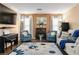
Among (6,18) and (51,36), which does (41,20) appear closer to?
(51,36)

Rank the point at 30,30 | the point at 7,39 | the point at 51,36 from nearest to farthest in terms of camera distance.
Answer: the point at 7,39 < the point at 30,30 < the point at 51,36

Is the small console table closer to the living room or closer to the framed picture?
the living room

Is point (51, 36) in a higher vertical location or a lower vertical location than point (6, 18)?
lower

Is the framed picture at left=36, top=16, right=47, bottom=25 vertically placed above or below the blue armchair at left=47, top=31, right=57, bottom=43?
above

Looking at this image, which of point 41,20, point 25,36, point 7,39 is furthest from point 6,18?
point 41,20

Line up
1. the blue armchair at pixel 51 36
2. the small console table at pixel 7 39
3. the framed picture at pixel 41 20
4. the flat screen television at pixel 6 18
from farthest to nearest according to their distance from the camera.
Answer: the framed picture at pixel 41 20 < the blue armchair at pixel 51 36 < the flat screen television at pixel 6 18 < the small console table at pixel 7 39

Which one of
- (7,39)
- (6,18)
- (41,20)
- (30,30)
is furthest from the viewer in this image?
(41,20)

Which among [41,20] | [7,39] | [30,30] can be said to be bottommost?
[7,39]

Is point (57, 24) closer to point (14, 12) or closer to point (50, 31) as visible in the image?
point (50, 31)

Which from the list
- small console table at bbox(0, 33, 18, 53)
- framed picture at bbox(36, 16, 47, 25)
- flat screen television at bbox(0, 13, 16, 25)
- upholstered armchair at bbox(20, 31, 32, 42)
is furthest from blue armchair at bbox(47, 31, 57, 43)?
flat screen television at bbox(0, 13, 16, 25)

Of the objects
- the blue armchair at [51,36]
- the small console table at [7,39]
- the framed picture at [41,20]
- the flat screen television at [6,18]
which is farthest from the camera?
the framed picture at [41,20]

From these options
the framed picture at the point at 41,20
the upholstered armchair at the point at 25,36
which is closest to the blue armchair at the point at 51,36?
the framed picture at the point at 41,20

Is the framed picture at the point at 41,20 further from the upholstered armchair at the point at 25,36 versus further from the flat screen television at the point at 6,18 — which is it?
the flat screen television at the point at 6,18

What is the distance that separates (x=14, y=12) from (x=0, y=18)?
0.48 m
